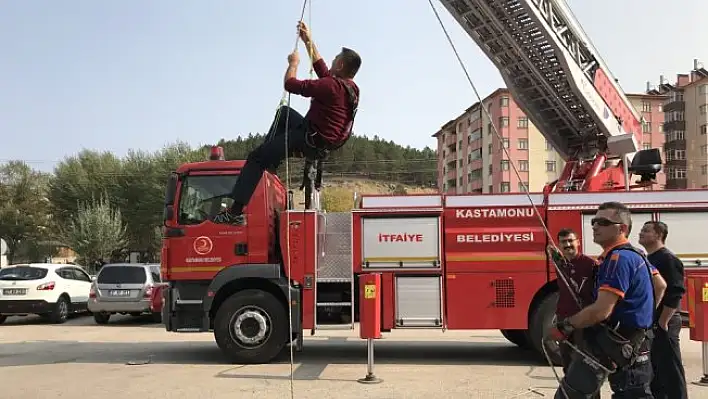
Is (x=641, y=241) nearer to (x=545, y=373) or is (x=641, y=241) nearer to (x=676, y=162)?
(x=545, y=373)

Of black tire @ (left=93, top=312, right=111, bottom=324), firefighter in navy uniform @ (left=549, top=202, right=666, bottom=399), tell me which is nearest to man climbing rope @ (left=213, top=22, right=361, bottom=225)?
firefighter in navy uniform @ (left=549, top=202, right=666, bottom=399)

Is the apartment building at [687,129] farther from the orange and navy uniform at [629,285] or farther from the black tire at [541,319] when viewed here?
the orange and navy uniform at [629,285]

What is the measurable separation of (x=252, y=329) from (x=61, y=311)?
9634mm

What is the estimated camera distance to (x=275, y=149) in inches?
216

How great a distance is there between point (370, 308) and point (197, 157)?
37043 mm

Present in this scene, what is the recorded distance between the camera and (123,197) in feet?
145

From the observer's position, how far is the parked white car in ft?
52.2

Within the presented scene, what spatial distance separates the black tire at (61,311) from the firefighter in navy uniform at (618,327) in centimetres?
1523

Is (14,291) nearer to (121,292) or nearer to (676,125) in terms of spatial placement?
(121,292)

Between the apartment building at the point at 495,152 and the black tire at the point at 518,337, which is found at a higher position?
the apartment building at the point at 495,152

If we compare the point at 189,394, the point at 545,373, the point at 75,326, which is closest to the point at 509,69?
the point at 545,373

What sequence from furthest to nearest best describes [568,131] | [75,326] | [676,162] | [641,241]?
[676,162] → [75,326] → [568,131] → [641,241]

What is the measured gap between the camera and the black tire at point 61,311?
16344 millimetres

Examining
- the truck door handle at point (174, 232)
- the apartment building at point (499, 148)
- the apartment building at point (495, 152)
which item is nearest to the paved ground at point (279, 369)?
the truck door handle at point (174, 232)
